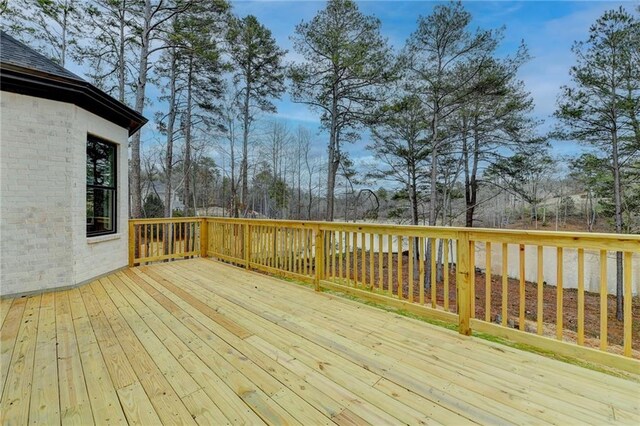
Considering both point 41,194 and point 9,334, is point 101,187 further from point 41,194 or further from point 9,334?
point 9,334

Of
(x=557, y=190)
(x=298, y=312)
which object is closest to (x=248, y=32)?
(x=298, y=312)

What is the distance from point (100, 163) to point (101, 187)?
40 cm

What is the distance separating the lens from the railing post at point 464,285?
2.56 m

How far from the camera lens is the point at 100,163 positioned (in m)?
4.68

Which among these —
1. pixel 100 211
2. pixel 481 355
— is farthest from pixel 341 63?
pixel 481 355

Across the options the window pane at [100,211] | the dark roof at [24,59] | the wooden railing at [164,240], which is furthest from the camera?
the wooden railing at [164,240]

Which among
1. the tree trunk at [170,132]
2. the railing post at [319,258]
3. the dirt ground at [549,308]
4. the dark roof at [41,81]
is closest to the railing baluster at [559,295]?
the railing post at [319,258]

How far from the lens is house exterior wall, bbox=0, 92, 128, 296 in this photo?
3512 mm

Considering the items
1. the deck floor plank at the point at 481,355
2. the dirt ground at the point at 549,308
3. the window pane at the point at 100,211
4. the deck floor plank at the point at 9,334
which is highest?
the window pane at the point at 100,211

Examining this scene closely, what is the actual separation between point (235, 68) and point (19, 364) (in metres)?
10.9

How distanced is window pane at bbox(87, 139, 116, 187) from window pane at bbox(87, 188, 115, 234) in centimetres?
16

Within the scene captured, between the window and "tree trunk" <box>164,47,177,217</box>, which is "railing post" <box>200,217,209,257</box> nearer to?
the window

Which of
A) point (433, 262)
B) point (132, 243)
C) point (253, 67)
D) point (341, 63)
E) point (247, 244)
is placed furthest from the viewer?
point (253, 67)

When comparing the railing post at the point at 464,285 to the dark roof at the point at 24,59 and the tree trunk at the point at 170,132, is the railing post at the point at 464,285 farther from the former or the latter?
the tree trunk at the point at 170,132
